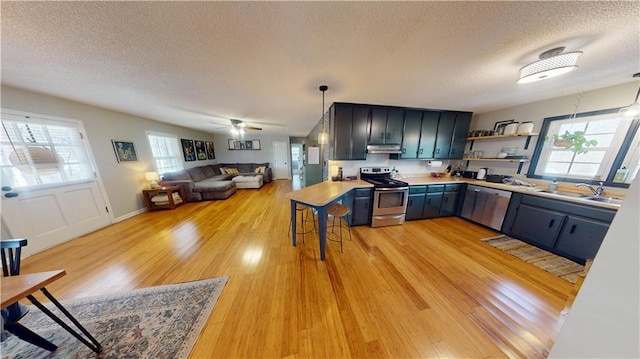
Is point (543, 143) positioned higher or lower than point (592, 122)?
lower

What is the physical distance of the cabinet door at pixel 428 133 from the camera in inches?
132

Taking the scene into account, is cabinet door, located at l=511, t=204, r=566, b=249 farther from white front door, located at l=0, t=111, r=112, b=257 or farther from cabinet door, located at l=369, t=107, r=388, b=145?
white front door, located at l=0, t=111, r=112, b=257

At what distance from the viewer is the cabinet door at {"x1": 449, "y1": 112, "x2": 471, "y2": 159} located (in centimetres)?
349

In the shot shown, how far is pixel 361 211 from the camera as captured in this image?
3.09 metres

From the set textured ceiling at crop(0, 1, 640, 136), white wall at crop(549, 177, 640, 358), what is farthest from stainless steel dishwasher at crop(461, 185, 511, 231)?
white wall at crop(549, 177, 640, 358)

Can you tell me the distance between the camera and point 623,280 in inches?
17.6

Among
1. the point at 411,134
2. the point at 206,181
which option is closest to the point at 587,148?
the point at 411,134

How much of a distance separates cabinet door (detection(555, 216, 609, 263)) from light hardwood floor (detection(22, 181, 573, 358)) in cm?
66

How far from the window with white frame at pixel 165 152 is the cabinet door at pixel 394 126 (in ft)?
18.6

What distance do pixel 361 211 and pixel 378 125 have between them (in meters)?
1.65

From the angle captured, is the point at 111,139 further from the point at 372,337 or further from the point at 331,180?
the point at 372,337

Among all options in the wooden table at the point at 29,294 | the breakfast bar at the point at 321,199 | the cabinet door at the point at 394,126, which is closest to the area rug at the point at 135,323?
the wooden table at the point at 29,294

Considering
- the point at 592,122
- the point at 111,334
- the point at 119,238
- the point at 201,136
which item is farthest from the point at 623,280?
the point at 201,136

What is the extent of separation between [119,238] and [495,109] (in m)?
7.30
